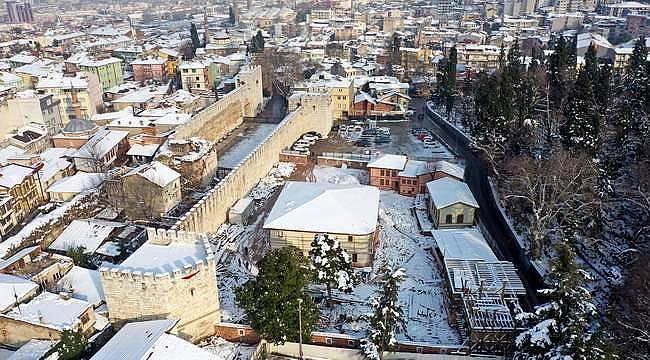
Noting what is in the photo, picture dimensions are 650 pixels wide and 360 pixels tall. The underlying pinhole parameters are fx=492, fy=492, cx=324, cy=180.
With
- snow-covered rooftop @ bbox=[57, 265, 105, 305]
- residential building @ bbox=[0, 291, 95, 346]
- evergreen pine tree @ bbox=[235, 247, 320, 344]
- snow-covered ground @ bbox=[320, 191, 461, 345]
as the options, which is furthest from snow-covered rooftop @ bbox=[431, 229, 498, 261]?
snow-covered rooftop @ bbox=[57, 265, 105, 305]

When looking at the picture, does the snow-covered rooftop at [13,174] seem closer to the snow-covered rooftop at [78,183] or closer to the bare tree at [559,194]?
the snow-covered rooftop at [78,183]

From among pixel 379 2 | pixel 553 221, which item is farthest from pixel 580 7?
pixel 553 221

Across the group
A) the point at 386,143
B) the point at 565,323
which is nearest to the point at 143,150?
the point at 386,143

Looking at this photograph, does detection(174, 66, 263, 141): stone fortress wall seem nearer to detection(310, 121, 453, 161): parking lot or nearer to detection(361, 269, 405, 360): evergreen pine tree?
detection(310, 121, 453, 161): parking lot

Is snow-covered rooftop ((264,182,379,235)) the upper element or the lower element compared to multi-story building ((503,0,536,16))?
lower

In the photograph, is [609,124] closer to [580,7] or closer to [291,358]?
[291,358]

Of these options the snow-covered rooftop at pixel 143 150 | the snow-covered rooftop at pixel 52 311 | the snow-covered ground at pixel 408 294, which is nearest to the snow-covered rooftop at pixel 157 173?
the snow-covered rooftop at pixel 143 150

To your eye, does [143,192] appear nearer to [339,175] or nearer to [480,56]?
[339,175]
